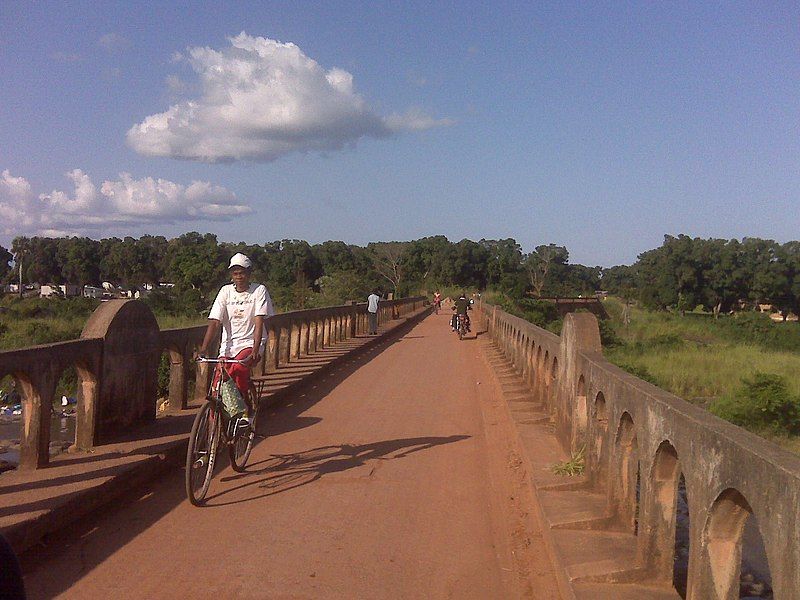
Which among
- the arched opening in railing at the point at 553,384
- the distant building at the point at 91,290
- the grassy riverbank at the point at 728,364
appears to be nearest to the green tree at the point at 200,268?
the distant building at the point at 91,290

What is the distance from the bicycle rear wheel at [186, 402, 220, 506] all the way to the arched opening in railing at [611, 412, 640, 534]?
3.09 meters

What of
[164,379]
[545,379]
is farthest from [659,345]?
[545,379]

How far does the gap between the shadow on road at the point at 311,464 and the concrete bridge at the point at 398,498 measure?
35 mm

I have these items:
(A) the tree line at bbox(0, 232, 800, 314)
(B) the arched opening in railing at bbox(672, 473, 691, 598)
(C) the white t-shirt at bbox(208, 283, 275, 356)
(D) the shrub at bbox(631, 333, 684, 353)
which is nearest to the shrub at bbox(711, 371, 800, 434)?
(B) the arched opening in railing at bbox(672, 473, 691, 598)

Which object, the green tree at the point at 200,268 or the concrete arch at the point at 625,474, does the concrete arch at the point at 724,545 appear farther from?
the green tree at the point at 200,268

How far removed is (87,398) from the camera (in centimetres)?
679

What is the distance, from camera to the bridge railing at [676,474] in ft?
8.07

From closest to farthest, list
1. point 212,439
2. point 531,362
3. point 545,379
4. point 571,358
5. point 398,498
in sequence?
point 212,439, point 398,498, point 571,358, point 545,379, point 531,362

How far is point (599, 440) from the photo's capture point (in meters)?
5.61

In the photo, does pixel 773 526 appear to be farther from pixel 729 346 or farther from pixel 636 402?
pixel 729 346

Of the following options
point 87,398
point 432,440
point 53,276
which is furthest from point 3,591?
point 53,276

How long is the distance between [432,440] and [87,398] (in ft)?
13.0

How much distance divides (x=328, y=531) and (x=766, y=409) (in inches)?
613

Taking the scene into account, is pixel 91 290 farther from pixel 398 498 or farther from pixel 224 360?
pixel 398 498
